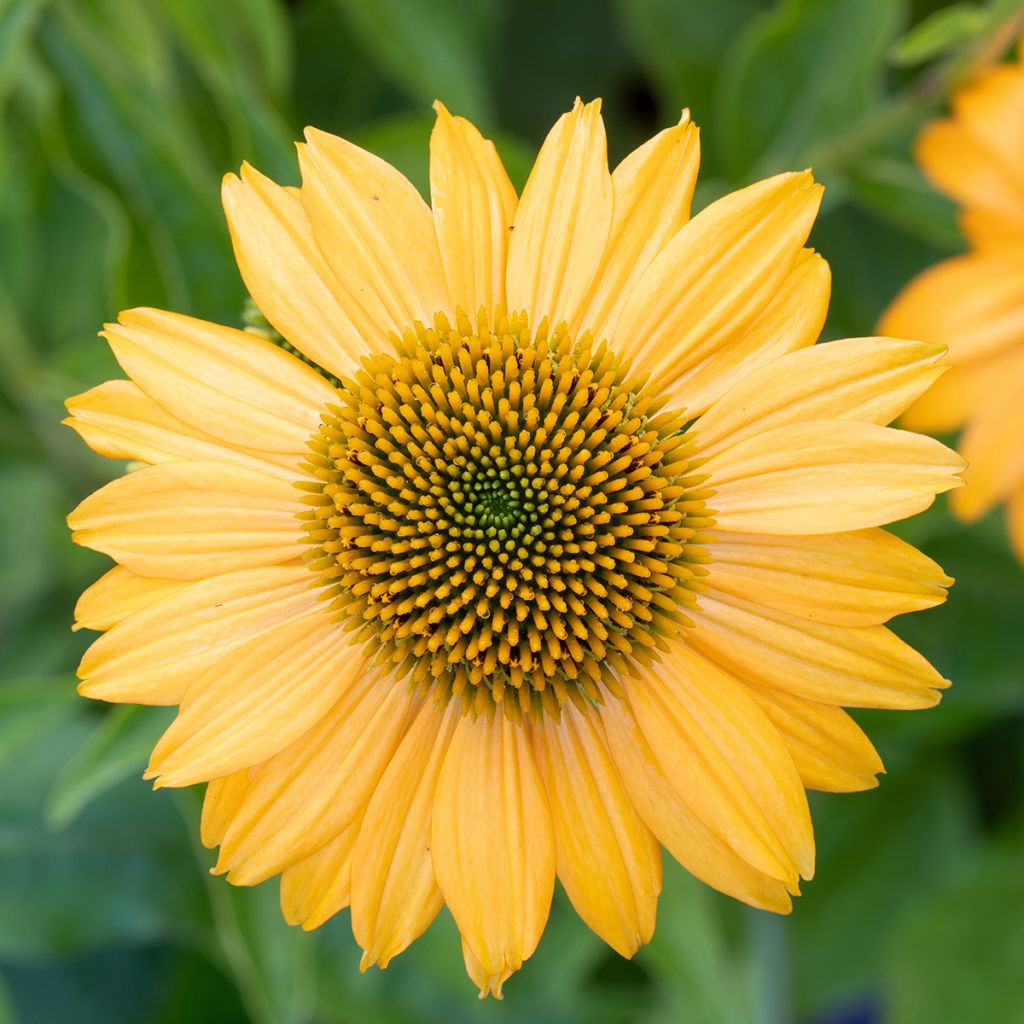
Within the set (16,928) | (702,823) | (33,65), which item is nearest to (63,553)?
(16,928)

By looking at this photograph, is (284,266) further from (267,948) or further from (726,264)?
(267,948)

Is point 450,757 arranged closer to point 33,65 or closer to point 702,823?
point 702,823

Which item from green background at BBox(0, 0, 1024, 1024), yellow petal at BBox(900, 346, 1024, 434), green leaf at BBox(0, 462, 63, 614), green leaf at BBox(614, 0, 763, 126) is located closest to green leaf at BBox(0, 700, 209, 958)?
green background at BBox(0, 0, 1024, 1024)

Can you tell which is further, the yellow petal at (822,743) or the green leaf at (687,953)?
the green leaf at (687,953)

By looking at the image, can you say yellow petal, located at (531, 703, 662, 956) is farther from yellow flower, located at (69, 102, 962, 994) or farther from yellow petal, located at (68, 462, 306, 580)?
yellow petal, located at (68, 462, 306, 580)

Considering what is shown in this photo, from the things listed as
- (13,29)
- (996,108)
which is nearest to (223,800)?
(13,29)

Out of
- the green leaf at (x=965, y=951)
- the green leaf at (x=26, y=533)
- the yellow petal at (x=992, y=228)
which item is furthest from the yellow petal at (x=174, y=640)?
the green leaf at (x=965, y=951)

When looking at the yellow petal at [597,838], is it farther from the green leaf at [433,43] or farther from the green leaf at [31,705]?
the green leaf at [433,43]
